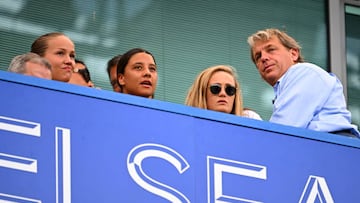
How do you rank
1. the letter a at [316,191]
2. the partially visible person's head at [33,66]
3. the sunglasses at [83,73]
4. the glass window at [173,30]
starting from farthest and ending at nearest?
the glass window at [173,30]
the sunglasses at [83,73]
the letter a at [316,191]
the partially visible person's head at [33,66]

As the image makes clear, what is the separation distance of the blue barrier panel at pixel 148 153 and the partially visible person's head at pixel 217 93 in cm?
57

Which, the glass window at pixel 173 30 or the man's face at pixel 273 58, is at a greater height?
the glass window at pixel 173 30

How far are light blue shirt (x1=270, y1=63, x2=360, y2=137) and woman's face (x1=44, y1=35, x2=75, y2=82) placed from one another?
4.55ft

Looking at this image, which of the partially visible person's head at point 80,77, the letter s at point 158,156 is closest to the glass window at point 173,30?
the partially visible person's head at point 80,77

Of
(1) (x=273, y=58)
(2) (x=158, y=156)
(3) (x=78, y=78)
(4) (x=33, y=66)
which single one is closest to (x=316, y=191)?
(1) (x=273, y=58)

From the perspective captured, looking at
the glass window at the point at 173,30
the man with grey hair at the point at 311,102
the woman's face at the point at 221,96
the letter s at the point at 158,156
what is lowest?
the letter s at the point at 158,156

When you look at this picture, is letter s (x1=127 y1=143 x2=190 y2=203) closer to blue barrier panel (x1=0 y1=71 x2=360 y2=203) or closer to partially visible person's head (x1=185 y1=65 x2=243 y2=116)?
blue barrier panel (x1=0 y1=71 x2=360 y2=203)

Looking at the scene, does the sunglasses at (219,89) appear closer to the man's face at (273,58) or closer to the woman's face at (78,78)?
the man's face at (273,58)

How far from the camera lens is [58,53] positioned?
38.3ft

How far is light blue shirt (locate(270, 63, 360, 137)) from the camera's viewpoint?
37.1 feet

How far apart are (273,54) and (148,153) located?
5.40 ft

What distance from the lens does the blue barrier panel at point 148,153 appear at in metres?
10.2

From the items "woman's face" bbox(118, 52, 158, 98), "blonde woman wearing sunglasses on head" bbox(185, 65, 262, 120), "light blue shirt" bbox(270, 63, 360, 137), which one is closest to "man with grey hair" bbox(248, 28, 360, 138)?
"light blue shirt" bbox(270, 63, 360, 137)

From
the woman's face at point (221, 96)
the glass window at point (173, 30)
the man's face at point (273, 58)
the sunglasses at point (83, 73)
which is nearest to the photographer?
the woman's face at point (221, 96)
